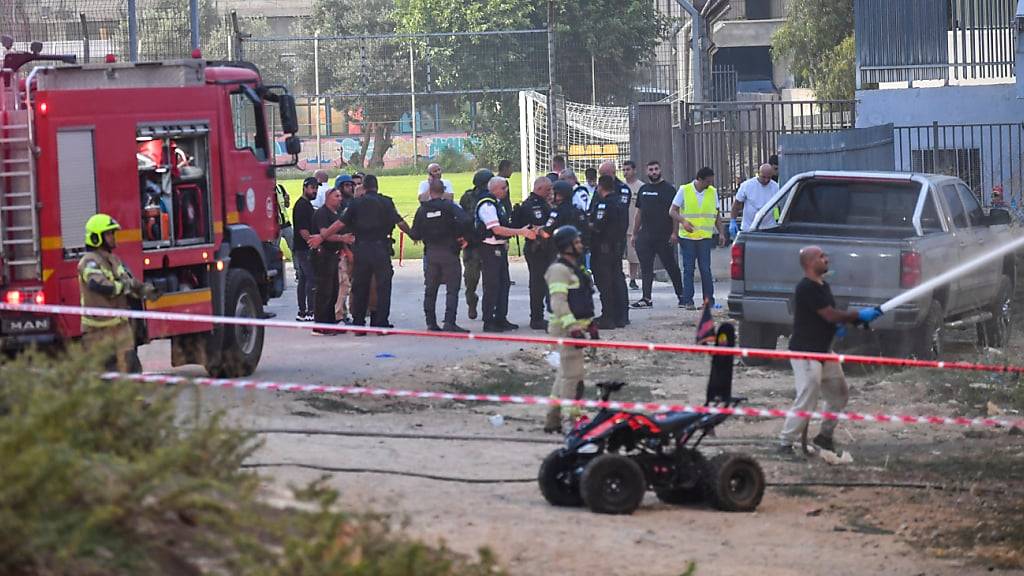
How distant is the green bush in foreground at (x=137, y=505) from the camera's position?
511 cm

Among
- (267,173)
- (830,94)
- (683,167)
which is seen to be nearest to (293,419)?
(267,173)

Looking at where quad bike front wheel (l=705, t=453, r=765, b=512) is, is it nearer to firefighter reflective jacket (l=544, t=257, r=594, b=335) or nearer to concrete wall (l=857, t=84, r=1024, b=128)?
firefighter reflective jacket (l=544, t=257, r=594, b=335)

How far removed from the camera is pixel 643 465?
876 cm

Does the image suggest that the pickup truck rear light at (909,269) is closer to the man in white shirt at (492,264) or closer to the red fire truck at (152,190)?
the man in white shirt at (492,264)

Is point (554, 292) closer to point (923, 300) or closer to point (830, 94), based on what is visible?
point (923, 300)

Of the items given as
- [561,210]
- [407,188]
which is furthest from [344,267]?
[407,188]

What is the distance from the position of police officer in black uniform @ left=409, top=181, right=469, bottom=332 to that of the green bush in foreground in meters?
9.91

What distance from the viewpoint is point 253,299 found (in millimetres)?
14195

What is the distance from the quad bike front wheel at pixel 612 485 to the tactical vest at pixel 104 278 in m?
3.75

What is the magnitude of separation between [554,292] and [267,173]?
501cm

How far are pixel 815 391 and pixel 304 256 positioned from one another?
9015 millimetres

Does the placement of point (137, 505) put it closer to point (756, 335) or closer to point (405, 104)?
point (756, 335)

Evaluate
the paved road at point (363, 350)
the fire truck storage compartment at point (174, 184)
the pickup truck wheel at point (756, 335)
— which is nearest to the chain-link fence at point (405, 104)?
the paved road at point (363, 350)

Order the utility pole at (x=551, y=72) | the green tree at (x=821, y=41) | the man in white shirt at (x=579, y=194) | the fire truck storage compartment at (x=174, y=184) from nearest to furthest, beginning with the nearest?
the fire truck storage compartment at (x=174, y=184), the man in white shirt at (x=579, y=194), the utility pole at (x=551, y=72), the green tree at (x=821, y=41)
